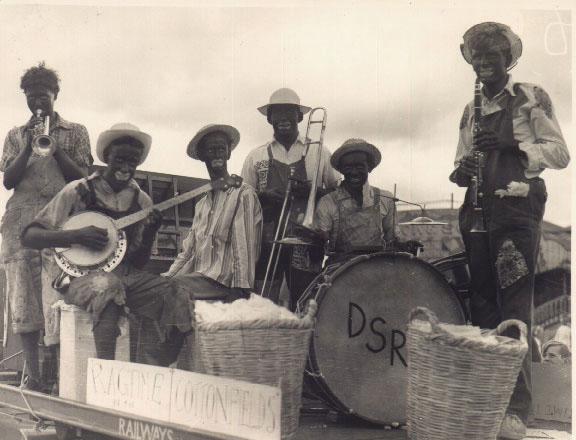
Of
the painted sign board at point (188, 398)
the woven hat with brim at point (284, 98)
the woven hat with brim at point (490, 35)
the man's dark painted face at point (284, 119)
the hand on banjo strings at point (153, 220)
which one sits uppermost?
the woven hat with brim at point (490, 35)

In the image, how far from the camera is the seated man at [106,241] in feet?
14.3

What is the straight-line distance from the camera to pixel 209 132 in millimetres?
4887

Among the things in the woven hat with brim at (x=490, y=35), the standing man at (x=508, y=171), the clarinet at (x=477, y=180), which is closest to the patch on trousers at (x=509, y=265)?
the standing man at (x=508, y=171)

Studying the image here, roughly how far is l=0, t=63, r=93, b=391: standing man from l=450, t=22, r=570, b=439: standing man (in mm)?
2628

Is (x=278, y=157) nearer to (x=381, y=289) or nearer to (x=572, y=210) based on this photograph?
(x=381, y=289)

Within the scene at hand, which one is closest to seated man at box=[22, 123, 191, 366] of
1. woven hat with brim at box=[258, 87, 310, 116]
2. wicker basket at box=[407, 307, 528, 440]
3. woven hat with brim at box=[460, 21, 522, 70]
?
woven hat with brim at box=[258, 87, 310, 116]

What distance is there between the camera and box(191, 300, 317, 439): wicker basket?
3666mm

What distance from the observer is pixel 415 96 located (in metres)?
4.07

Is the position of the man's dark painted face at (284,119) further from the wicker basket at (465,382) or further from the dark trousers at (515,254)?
the wicker basket at (465,382)

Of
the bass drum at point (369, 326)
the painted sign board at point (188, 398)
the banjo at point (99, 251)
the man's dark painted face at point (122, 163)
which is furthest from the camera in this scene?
the man's dark painted face at point (122, 163)

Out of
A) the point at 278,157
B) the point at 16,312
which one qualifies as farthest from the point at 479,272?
the point at 16,312

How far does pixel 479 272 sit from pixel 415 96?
41.3 inches

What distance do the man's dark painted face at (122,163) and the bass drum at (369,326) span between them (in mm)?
1362

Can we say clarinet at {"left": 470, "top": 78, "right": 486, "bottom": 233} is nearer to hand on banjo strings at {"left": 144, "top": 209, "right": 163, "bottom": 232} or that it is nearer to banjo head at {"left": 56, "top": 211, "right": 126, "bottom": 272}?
hand on banjo strings at {"left": 144, "top": 209, "right": 163, "bottom": 232}
